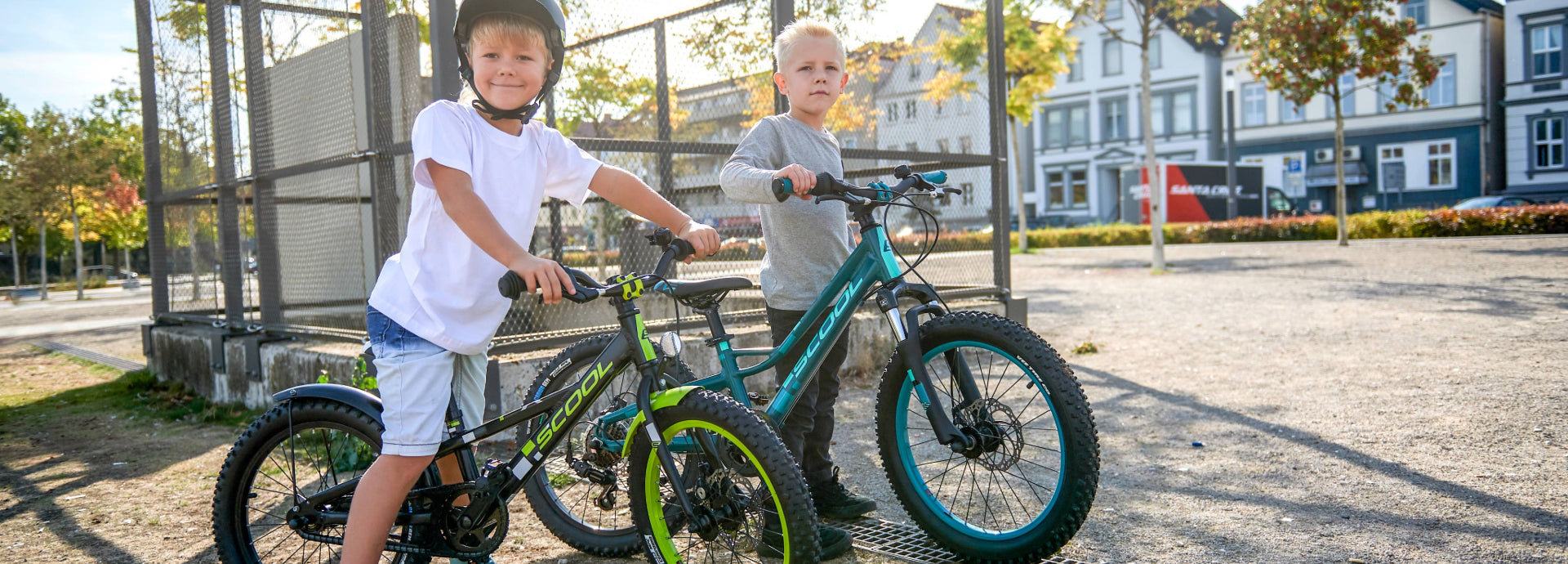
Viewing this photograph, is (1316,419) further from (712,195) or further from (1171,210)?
(1171,210)

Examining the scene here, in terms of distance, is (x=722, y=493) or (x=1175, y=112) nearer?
(x=722, y=493)

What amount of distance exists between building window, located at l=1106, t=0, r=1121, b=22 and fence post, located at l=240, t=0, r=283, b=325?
39723mm

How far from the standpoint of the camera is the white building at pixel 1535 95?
1309 inches

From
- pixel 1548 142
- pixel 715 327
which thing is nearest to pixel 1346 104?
pixel 1548 142

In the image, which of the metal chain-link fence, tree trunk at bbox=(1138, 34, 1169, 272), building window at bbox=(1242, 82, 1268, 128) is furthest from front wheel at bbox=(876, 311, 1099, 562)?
building window at bbox=(1242, 82, 1268, 128)

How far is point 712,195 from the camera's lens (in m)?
6.11

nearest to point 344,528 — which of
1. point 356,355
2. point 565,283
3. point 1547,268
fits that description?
point 565,283

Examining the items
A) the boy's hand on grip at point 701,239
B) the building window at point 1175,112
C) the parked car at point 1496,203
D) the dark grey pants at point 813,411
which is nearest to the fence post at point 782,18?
the dark grey pants at point 813,411

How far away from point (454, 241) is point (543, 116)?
3.63 metres

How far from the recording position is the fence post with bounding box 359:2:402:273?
473 cm

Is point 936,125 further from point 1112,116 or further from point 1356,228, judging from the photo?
point 1112,116

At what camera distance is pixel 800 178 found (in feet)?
8.70

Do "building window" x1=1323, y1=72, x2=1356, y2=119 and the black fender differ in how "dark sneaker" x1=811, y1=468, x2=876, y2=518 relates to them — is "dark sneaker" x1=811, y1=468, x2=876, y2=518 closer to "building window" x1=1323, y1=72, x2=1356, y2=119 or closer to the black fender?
the black fender

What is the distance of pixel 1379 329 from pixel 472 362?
7183mm
